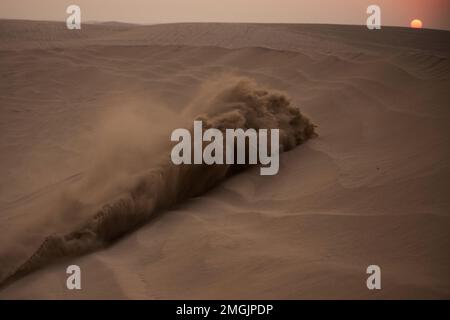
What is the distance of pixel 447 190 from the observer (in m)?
2.61

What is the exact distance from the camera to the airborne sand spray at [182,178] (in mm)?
2715

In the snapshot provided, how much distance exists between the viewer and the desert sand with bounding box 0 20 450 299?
2.16m

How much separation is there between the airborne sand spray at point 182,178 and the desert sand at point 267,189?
0.18 ft

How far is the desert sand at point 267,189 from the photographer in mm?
2158

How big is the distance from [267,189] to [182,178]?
1.70ft

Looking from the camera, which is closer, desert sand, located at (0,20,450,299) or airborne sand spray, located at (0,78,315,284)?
desert sand, located at (0,20,450,299)

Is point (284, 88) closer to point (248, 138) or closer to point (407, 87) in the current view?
point (407, 87)

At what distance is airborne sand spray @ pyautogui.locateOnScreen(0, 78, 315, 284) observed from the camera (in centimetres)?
271

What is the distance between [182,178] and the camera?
326 cm

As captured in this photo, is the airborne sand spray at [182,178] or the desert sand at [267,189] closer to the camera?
the desert sand at [267,189]

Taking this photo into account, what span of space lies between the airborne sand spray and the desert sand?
0.18ft

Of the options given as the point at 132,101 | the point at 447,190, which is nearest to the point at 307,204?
the point at 447,190

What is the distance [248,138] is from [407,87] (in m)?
1.84
